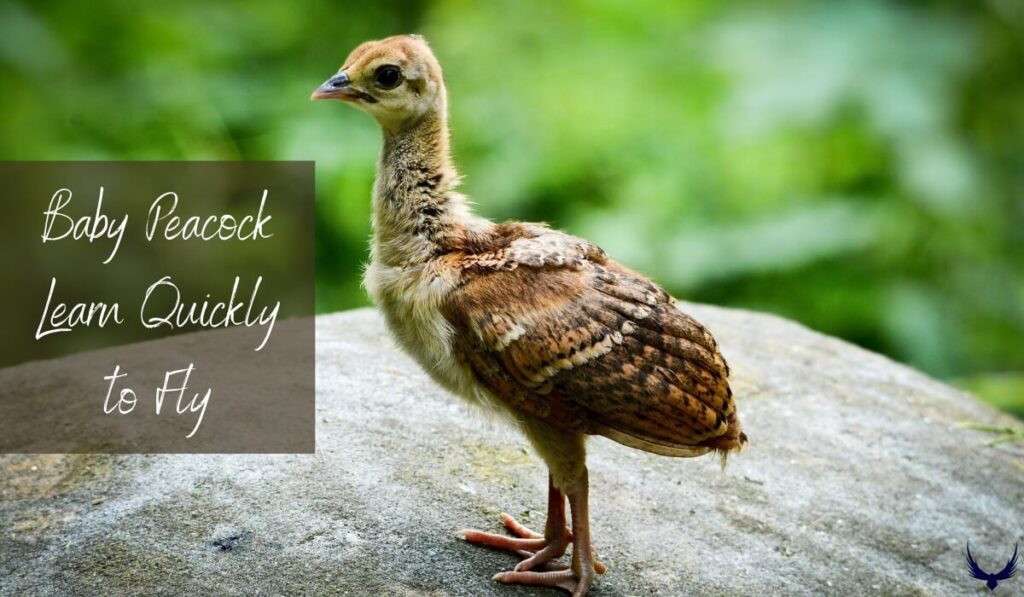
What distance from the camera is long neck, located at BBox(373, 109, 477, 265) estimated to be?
137 inches

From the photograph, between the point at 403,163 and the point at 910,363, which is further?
the point at 910,363

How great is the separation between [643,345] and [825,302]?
3.73 m

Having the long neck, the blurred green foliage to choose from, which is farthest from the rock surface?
the blurred green foliage

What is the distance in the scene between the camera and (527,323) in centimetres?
324

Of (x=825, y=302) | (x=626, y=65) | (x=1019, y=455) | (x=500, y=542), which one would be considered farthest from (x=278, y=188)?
(x=1019, y=455)

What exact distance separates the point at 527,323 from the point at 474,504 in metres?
0.89

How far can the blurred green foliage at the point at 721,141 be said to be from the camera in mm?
6637

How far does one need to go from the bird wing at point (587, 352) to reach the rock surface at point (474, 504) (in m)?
0.48

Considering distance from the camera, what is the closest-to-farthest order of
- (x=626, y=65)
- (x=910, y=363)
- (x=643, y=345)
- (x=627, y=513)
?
(x=643, y=345) < (x=627, y=513) < (x=910, y=363) < (x=626, y=65)

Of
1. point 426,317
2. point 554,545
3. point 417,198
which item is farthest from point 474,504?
point 417,198

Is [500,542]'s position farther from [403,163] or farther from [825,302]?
[825,302]

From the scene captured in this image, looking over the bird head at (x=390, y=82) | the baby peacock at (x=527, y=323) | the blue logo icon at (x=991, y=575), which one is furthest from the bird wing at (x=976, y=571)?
the bird head at (x=390, y=82)

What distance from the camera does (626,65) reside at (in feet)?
24.3

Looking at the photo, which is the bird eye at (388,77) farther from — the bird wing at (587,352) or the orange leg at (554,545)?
the orange leg at (554,545)
